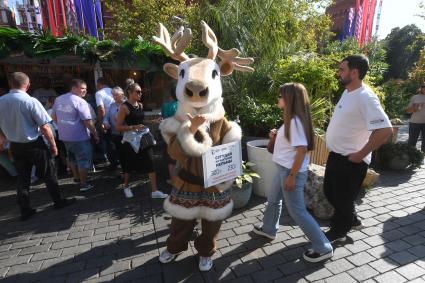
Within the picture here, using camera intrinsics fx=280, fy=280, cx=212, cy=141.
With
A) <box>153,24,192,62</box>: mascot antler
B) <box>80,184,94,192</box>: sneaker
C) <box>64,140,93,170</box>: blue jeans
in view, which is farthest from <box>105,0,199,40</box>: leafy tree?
<box>153,24,192,62</box>: mascot antler

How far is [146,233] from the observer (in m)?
3.68

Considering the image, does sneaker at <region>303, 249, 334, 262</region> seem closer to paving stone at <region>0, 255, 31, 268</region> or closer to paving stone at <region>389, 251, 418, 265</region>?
paving stone at <region>389, 251, 418, 265</region>

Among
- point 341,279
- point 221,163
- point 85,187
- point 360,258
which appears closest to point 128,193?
point 85,187

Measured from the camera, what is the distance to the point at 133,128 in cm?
437

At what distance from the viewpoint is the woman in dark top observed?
429 cm

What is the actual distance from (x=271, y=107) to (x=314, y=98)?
3.22ft

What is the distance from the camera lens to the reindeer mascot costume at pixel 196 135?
2453mm

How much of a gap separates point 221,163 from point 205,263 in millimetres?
1094

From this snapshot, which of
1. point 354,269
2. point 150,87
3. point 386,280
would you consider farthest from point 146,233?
point 150,87

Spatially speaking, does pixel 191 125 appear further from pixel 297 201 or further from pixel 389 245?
pixel 389 245

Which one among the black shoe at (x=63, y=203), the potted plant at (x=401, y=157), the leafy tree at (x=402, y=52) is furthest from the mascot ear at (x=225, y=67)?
the leafy tree at (x=402, y=52)

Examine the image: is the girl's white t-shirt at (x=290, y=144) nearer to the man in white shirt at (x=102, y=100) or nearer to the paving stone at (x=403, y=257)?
the paving stone at (x=403, y=257)

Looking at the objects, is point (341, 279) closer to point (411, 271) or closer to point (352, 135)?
point (411, 271)

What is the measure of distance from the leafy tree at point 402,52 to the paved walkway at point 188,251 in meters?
21.0
